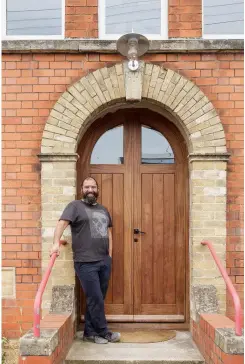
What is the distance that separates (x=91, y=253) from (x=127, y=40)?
2476 mm

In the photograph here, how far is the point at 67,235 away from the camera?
→ 5.49 meters

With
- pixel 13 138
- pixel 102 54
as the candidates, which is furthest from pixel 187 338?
pixel 102 54

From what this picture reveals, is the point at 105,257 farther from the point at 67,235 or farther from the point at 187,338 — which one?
the point at 187,338

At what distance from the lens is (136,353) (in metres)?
4.90

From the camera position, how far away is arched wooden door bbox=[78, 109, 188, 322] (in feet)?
19.4

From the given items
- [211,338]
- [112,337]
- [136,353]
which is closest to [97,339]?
[112,337]

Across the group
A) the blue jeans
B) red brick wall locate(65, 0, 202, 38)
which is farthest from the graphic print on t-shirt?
red brick wall locate(65, 0, 202, 38)

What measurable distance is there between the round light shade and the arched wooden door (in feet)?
3.81

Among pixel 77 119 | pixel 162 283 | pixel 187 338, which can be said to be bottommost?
pixel 187 338

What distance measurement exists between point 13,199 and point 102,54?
2.06m

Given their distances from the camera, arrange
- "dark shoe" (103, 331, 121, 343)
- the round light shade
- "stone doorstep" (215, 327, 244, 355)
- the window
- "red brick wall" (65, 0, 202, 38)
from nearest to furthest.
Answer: "stone doorstep" (215, 327, 244, 355), "dark shoe" (103, 331, 121, 343), the round light shade, "red brick wall" (65, 0, 202, 38), the window

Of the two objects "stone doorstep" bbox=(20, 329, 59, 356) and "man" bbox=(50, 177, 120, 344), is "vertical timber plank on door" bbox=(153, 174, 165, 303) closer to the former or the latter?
"man" bbox=(50, 177, 120, 344)

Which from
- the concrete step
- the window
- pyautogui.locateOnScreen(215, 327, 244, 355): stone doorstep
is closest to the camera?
pyautogui.locateOnScreen(215, 327, 244, 355): stone doorstep

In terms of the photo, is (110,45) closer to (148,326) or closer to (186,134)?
(186,134)
